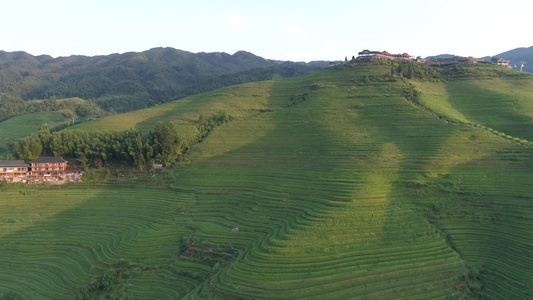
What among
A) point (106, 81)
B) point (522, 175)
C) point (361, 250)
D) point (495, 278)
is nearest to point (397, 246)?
point (361, 250)

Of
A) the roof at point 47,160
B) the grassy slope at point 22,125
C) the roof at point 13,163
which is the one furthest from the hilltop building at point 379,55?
the grassy slope at point 22,125

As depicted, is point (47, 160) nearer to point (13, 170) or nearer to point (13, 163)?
point (13, 163)

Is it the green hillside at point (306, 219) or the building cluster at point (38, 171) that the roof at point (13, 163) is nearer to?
the building cluster at point (38, 171)

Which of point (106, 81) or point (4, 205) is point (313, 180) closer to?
point (4, 205)

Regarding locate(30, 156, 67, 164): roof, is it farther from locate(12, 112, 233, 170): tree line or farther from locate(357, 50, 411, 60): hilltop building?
locate(357, 50, 411, 60): hilltop building

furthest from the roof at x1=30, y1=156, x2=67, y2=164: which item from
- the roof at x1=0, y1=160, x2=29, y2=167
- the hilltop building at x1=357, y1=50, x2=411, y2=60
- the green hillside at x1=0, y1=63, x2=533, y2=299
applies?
the hilltop building at x1=357, y1=50, x2=411, y2=60

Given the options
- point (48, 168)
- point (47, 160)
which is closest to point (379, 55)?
point (47, 160)

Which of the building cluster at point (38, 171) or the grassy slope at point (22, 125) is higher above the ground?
the grassy slope at point (22, 125)
